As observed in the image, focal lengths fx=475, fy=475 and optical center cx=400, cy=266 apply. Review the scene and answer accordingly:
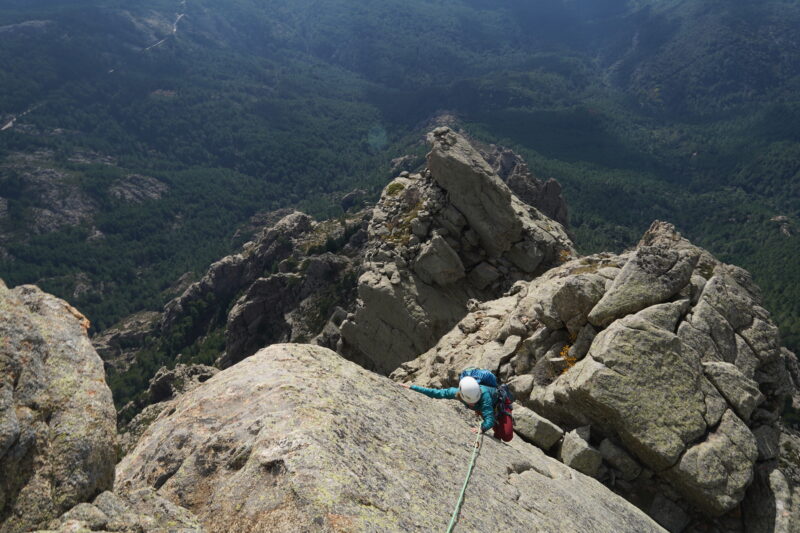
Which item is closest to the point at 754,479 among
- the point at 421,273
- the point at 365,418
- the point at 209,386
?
the point at 365,418

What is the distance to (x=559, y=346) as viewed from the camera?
23203mm

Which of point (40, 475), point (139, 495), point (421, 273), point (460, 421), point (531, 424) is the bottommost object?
point (421, 273)

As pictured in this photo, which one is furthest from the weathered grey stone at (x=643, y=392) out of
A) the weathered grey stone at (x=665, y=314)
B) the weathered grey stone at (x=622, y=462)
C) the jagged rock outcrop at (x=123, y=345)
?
the jagged rock outcrop at (x=123, y=345)

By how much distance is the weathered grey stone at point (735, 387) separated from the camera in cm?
1942

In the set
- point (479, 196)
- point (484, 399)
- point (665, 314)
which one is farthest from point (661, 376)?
point (479, 196)

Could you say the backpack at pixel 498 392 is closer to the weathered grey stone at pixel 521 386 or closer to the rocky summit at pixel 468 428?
the rocky summit at pixel 468 428

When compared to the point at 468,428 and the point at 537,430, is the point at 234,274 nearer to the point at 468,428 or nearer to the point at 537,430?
the point at 537,430

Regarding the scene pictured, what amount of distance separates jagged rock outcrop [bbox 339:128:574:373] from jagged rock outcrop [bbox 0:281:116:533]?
3288 centimetres

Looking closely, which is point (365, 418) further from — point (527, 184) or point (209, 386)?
point (527, 184)

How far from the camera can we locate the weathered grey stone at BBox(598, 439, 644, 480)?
18266mm

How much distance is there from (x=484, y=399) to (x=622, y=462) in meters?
6.73

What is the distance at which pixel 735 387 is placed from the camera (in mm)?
19609

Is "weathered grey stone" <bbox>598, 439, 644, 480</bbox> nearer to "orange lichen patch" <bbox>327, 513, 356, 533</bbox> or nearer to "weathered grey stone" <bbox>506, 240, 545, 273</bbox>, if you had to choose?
"orange lichen patch" <bbox>327, 513, 356, 533</bbox>

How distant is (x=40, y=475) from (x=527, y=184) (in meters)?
79.9
